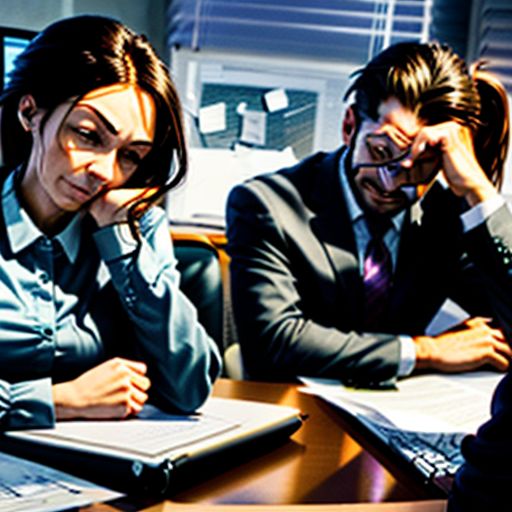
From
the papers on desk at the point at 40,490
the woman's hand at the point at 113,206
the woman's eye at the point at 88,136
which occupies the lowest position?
the papers on desk at the point at 40,490

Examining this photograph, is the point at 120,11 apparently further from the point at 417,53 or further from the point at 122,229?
the point at 122,229

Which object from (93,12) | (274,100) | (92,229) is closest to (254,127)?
(274,100)

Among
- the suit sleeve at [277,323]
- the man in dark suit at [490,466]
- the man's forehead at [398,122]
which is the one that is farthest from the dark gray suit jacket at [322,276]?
the man in dark suit at [490,466]

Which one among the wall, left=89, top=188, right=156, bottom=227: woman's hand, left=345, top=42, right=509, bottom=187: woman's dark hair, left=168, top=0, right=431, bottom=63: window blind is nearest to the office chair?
left=89, top=188, right=156, bottom=227: woman's hand

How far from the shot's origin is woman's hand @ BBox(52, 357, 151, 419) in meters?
1.02

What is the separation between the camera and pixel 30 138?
126 centimetres

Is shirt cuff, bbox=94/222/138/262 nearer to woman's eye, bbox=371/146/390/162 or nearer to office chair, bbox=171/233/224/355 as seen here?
office chair, bbox=171/233/224/355

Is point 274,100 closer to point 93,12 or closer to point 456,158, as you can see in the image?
point 93,12

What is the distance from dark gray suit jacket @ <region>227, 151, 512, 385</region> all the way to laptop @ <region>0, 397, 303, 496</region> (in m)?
0.38

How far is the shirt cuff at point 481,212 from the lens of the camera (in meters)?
1.40

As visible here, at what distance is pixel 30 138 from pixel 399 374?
2.59 feet

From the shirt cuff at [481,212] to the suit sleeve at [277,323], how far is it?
0.87 ft

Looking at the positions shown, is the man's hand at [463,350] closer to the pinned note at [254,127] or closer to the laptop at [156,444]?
the laptop at [156,444]

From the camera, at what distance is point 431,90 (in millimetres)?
1553
